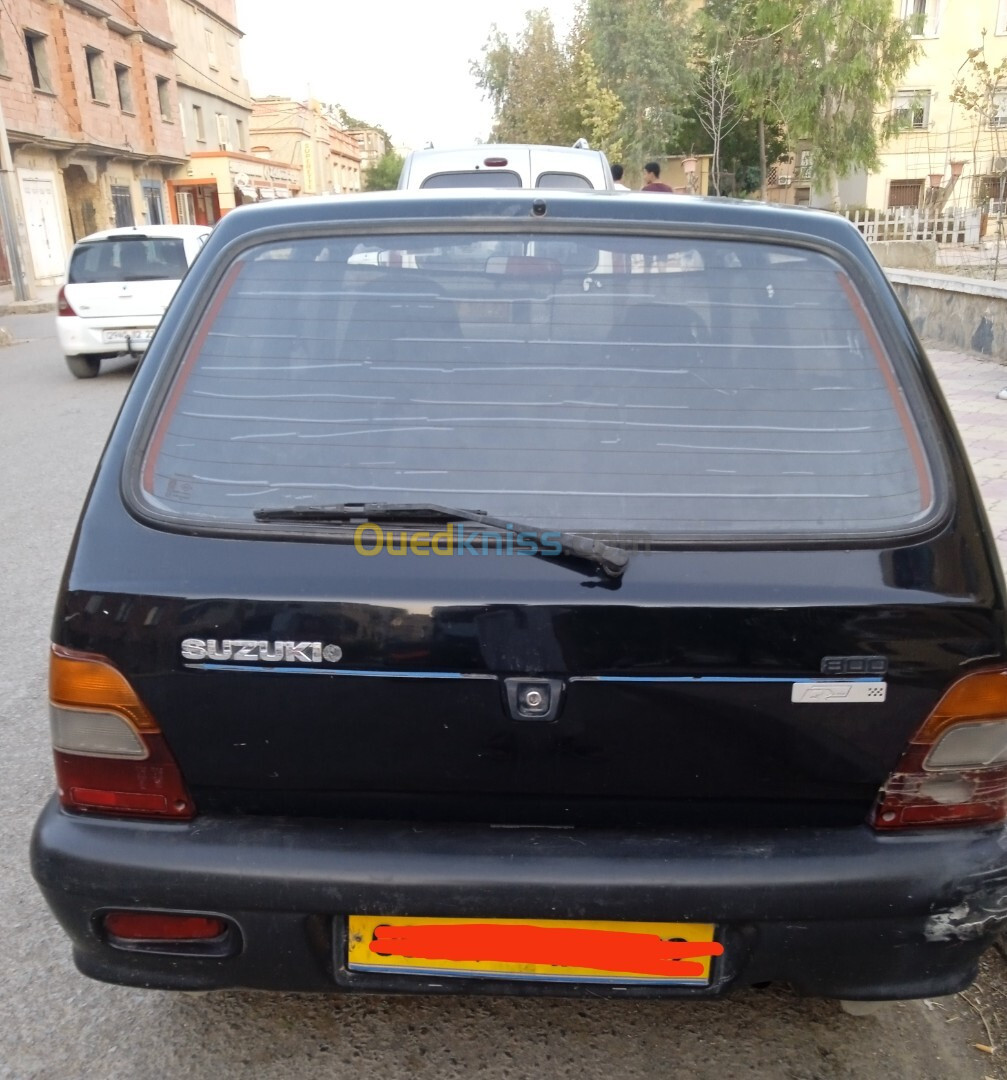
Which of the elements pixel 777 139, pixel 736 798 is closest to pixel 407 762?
pixel 736 798

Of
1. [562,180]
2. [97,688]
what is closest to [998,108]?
[562,180]

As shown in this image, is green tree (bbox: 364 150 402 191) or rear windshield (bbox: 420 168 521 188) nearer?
rear windshield (bbox: 420 168 521 188)

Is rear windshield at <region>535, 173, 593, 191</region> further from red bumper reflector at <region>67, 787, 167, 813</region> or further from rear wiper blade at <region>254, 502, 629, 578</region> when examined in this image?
red bumper reflector at <region>67, 787, 167, 813</region>

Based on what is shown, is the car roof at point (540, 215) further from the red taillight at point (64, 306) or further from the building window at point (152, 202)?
the building window at point (152, 202)

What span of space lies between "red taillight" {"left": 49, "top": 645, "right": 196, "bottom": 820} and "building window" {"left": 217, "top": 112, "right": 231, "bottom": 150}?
46.1m

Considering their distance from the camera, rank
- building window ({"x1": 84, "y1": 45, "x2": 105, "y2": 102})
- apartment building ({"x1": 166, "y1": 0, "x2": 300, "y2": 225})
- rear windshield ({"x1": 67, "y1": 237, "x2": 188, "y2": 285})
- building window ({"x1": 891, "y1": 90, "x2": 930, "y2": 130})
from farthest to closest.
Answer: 1. apartment building ({"x1": 166, "y1": 0, "x2": 300, "y2": 225})
2. building window ({"x1": 891, "y1": 90, "x2": 930, "y2": 130})
3. building window ({"x1": 84, "y1": 45, "x2": 105, "y2": 102})
4. rear windshield ({"x1": 67, "y1": 237, "x2": 188, "y2": 285})

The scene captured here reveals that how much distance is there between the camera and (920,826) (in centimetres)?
172

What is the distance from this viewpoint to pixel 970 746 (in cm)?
170

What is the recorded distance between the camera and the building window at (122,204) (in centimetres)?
3266

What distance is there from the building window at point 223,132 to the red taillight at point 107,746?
1813 inches

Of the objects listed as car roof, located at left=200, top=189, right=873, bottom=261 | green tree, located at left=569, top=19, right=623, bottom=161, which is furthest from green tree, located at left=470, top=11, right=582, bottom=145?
car roof, located at left=200, top=189, right=873, bottom=261

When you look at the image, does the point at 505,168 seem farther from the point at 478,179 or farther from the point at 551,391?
the point at 551,391

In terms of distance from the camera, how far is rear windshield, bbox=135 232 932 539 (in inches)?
66.9

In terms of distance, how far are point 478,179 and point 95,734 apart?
677cm
